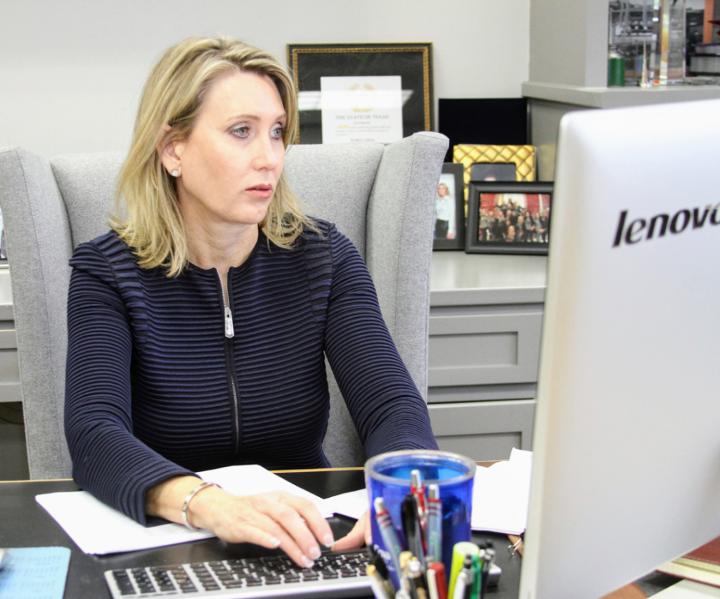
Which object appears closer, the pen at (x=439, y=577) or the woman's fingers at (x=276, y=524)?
the pen at (x=439, y=577)

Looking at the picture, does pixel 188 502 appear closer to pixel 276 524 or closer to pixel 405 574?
pixel 276 524

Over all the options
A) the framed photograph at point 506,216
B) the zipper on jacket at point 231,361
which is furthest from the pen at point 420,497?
the framed photograph at point 506,216

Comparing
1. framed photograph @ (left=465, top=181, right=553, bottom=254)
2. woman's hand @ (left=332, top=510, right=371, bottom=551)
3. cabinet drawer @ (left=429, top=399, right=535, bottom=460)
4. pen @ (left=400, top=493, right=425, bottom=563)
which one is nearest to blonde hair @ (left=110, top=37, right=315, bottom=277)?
woman's hand @ (left=332, top=510, right=371, bottom=551)

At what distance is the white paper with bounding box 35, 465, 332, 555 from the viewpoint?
102 cm

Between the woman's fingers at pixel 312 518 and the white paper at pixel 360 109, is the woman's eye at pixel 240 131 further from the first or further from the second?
the white paper at pixel 360 109

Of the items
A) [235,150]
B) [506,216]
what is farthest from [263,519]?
[506,216]

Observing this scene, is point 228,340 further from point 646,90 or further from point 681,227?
point 646,90

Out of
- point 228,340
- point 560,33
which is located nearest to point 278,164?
point 228,340

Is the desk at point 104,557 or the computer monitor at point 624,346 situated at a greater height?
the computer monitor at point 624,346

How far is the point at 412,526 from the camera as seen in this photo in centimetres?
71

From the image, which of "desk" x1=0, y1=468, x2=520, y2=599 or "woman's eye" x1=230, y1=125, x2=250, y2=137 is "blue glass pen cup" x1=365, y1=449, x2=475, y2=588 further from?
"woman's eye" x1=230, y1=125, x2=250, y2=137

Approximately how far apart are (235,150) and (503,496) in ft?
2.04

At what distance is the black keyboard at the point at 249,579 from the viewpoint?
0.88 meters

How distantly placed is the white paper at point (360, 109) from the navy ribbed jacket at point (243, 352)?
1172 millimetres
